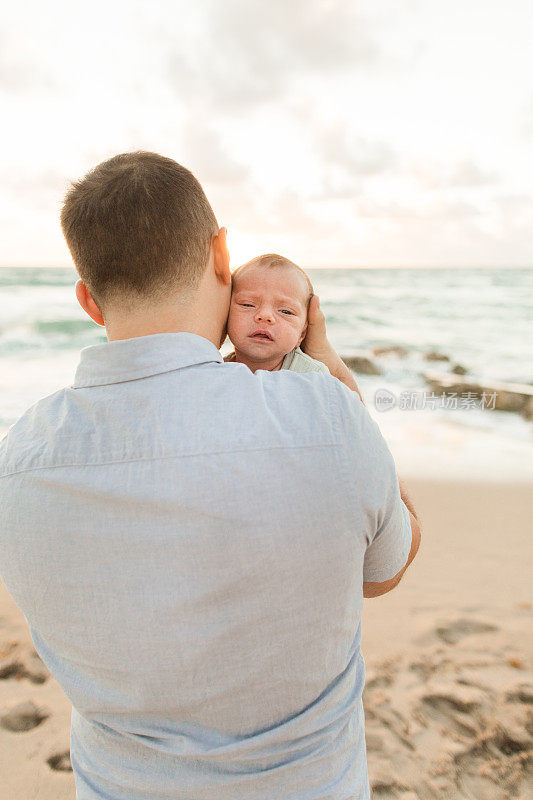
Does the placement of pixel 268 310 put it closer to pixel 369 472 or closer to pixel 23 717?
pixel 369 472

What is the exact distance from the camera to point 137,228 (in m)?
1.16

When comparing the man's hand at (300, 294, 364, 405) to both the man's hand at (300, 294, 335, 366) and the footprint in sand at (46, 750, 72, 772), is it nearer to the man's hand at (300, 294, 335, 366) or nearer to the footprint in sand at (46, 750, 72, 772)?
the man's hand at (300, 294, 335, 366)

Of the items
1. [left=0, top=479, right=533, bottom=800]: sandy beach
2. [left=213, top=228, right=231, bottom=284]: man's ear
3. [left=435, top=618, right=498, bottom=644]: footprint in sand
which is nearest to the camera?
[left=213, top=228, right=231, bottom=284]: man's ear

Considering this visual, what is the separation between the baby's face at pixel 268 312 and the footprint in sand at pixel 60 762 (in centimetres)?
181

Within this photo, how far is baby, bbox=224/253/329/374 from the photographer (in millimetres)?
2291

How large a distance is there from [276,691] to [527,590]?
321 cm

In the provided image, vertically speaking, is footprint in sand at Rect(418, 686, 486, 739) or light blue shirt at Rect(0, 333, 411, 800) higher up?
light blue shirt at Rect(0, 333, 411, 800)

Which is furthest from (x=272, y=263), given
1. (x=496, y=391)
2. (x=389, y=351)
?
(x=389, y=351)

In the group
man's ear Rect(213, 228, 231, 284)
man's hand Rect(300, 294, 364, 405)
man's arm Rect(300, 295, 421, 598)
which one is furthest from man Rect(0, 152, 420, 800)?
man's hand Rect(300, 294, 364, 405)

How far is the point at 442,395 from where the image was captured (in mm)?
9609

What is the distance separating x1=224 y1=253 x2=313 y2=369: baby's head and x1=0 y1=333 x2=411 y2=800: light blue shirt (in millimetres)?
1183

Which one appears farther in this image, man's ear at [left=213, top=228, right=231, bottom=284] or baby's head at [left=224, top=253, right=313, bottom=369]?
baby's head at [left=224, top=253, right=313, bottom=369]

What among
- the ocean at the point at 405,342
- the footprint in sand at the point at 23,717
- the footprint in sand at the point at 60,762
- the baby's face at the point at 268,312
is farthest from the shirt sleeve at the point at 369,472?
the ocean at the point at 405,342

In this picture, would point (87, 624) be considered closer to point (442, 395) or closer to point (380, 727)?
point (380, 727)
